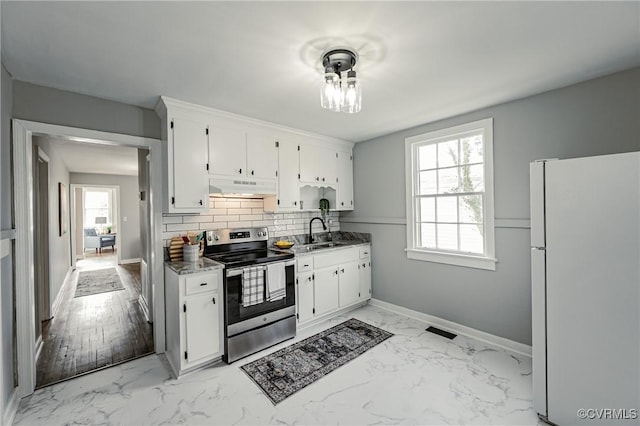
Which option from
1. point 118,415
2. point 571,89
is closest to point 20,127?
point 118,415

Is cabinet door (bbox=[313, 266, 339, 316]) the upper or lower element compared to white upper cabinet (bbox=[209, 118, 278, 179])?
lower

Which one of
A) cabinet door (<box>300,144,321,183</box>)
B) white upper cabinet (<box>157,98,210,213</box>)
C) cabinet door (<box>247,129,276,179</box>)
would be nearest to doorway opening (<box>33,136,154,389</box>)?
white upper cabinet (<box>157,98,210,213</box>)

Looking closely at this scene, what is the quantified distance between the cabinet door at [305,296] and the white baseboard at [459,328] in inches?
48.4

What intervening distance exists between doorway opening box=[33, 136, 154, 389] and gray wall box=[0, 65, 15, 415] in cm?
40

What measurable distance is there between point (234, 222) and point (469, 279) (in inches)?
111

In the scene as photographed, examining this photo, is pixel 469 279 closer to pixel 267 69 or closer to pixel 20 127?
pixel 267 69

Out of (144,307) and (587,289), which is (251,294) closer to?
(144,307)

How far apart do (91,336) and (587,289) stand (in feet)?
15.6

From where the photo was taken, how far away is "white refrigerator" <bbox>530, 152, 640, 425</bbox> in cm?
165

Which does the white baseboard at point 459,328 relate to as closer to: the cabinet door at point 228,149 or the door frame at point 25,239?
the cabinet door at point 228,149

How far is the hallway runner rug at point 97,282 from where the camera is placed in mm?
5270

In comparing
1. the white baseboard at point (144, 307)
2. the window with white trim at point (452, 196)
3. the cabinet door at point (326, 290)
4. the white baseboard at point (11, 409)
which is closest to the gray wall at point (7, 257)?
the white baseboard at point (11, 409)

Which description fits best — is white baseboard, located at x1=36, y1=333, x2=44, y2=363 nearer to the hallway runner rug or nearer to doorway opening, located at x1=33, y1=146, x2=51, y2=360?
doorway opening, located at x1=33, y1=146, x2=51, y2=360

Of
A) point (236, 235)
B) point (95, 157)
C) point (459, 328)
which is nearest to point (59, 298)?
point (95, 157)
